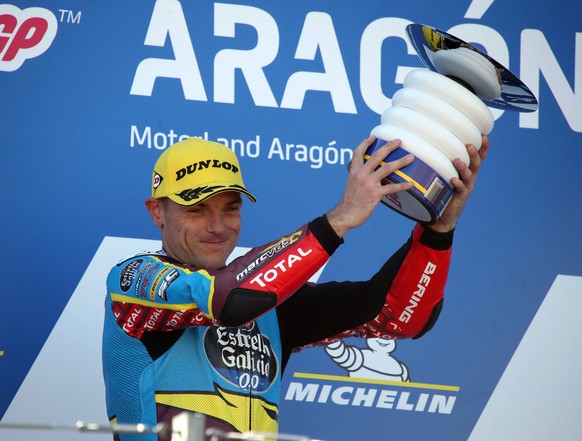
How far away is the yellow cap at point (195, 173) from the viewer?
7.06ft

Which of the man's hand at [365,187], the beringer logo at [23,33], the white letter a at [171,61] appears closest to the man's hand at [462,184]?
the man's hand at [365,187]

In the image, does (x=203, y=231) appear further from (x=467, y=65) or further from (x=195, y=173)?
(x=467, y=65)

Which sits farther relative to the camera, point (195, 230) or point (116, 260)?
point (116, 260)

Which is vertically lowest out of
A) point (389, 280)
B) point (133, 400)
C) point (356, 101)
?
point (133, 400)

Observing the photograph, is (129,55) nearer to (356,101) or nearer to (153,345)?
(356,101)

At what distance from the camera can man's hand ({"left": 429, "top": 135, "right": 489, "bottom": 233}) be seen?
195cm

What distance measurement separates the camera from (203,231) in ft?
7.27

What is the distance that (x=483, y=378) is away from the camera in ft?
9.62

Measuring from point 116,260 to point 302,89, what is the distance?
25.4 inches

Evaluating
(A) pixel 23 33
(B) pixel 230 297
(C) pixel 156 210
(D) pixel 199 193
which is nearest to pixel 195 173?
(D) pixel 199 193

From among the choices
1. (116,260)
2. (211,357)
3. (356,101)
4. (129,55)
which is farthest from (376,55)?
(211,357)

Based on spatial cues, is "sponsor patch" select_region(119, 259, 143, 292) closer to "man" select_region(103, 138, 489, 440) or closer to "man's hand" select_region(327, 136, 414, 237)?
"man" select_region(103, 138, 489, 440)

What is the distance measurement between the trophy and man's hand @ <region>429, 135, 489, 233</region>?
0.01 m

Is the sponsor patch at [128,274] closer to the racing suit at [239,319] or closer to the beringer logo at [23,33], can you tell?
the racing suit at [239,319]
